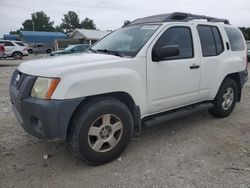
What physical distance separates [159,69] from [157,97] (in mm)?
404

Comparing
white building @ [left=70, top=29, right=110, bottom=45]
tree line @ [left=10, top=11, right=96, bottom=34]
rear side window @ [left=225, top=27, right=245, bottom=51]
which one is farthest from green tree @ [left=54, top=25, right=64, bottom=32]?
rear side window @ [left=225, top=27, right=245, bottom=51]

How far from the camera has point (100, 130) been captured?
340 centimetres

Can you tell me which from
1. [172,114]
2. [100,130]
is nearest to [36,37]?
[172,114]

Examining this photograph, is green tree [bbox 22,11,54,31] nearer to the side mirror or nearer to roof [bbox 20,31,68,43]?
roof [bbox 20,31,68,43]

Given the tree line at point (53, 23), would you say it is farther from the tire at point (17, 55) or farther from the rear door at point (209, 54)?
the rear door at point (209, 54)

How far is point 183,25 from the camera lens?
14.5 ft

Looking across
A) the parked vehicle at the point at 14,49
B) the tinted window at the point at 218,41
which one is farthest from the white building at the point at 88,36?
the tinted window at the point at 218,41

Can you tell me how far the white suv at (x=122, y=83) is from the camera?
3088mm

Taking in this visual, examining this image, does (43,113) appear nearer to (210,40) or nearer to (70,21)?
(210,40)

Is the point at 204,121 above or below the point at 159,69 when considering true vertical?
below

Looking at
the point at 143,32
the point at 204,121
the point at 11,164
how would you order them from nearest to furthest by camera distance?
1. the point at 11,164
2. the point at 143,32
3. the point at 204,121

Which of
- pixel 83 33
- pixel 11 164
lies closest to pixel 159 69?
pixel 11 164

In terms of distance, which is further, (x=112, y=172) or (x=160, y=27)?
(x=160, y=27)

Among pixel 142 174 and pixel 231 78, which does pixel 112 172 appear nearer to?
pixel 142 174
